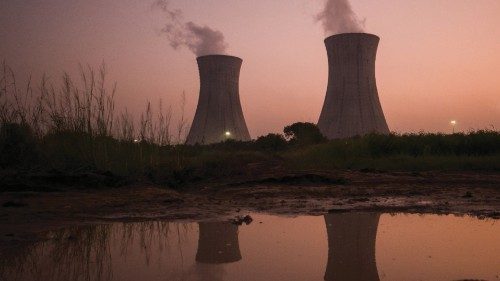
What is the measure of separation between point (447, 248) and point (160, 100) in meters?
3.90

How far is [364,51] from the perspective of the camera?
12.9 meters

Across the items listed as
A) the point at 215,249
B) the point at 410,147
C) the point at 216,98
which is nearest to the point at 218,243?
the point at 215,249

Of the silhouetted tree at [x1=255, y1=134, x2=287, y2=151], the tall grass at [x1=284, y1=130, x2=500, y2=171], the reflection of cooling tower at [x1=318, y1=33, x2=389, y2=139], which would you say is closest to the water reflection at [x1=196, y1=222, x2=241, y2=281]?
the tall grass at [x1=284, y1=130, x2=500, y2=171]

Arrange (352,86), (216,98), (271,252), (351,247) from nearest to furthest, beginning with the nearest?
(271,252), (351,247), (352,86), (216,98)

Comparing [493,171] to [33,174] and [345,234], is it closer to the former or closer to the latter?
[345,234]

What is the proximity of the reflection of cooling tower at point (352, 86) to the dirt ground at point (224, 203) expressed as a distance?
8.37 metres

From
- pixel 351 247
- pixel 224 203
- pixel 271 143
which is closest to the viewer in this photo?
pixel 351 247

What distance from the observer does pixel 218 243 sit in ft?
6.70

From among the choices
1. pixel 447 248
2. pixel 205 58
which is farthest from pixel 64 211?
pixel 205 58

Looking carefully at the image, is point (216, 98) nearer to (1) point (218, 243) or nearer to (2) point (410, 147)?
(2) point (410, 147)

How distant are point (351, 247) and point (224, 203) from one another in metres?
1.58

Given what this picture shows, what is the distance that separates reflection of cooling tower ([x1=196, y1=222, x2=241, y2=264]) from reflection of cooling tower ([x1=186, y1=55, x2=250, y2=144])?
1243cm

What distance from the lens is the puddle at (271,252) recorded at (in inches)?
60.6

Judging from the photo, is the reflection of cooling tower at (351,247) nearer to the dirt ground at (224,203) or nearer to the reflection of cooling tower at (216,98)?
the dirt ground at (224,203)
